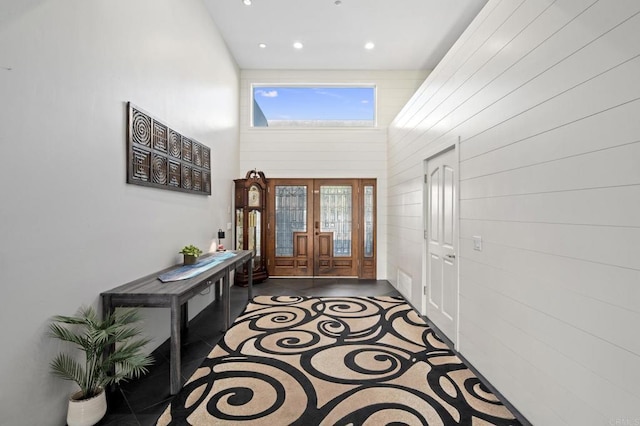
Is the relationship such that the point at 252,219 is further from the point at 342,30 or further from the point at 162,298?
the point at 342,30

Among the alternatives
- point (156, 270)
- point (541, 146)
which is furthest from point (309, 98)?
point (541, 146)

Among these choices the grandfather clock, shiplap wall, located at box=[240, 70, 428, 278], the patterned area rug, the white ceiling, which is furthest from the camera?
shiplap wall, located at box=[240, 70, 428, 278]

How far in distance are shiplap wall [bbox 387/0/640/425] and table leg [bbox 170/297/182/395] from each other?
7.54 feet

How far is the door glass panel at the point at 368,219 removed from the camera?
5.86m

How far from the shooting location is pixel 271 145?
582 centimetres

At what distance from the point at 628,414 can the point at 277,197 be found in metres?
5.28

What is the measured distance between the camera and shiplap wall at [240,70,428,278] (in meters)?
5.80

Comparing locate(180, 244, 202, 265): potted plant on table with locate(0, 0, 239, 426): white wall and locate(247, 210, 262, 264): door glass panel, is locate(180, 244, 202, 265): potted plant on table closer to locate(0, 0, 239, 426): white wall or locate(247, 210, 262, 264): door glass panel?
locate(0, 0, 239, 426): white wall

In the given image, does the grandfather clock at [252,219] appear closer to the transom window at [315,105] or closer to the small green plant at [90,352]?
the transom window at [315,105]

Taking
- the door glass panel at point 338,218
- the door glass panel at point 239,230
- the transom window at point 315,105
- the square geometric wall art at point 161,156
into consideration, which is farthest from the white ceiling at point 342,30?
the door glass panel at point 239,230

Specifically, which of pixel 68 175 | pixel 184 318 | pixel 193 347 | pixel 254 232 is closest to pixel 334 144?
pixel 254 232

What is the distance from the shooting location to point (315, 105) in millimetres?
5855

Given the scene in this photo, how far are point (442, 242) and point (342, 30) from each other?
355 centimetres

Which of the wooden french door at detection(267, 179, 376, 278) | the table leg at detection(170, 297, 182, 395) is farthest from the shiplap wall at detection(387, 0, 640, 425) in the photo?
the wooden french door at detection(267, 179, 376, 278)
